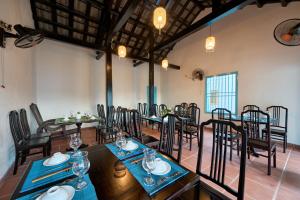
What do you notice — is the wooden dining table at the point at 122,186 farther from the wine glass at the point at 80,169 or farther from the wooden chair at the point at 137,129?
the wooden chair at the point at 137,129

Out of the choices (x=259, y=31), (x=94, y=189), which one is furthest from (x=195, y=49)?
(x=94, y=189)

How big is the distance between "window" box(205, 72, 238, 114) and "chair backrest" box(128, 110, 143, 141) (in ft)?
12.3

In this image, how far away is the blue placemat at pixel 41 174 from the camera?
0.85m

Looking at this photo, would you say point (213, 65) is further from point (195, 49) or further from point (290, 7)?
point (290, 7)

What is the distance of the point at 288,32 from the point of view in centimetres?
335

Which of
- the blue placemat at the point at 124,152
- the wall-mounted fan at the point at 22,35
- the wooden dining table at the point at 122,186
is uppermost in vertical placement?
the wall-mounted fan at the point at 22,35

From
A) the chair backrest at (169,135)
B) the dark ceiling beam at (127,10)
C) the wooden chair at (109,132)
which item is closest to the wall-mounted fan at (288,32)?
the dark ceiling beam at (127,10)

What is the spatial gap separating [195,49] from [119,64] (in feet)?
11.5

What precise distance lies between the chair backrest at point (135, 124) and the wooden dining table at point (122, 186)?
1.26 m

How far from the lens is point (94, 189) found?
82cm

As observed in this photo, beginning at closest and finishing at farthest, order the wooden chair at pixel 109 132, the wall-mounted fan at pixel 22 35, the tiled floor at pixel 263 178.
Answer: the tiled floor at pixel 263 178, the wall-mounted fan at pixel 22 35, the wooden chair at pixel 109 132

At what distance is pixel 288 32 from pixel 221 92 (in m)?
2.30

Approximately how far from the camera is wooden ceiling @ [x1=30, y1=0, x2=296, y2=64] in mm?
3596

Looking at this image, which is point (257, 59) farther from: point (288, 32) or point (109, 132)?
point (109, 132)
